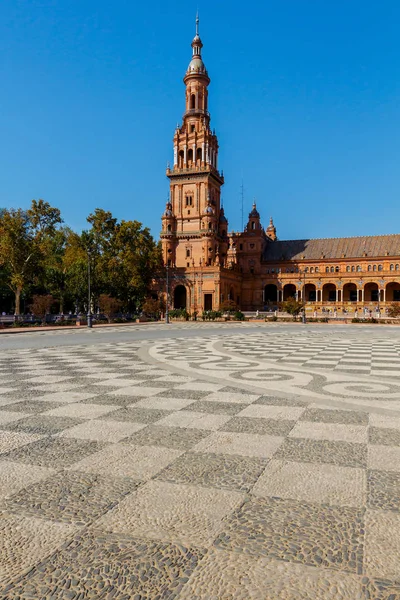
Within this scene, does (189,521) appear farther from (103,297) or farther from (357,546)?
(103,297)

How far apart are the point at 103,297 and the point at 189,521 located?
4370cm

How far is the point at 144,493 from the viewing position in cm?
338

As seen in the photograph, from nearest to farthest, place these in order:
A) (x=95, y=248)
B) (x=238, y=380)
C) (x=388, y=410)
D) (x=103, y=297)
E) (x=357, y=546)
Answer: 1. (x=357, y=546)
2. (x=388, y=410)
3. (x=238, y=380)
4. (x=103, y=297)
5. (x=95, y=248)

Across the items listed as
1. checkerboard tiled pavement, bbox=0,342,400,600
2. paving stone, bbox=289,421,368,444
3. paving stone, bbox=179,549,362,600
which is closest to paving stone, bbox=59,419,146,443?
checkerboard tiled pavement, bbox=0,342,400,600

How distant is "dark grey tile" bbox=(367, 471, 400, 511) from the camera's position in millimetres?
3197

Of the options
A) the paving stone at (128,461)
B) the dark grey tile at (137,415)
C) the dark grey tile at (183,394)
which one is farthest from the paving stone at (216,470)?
the dark grey tile at (183,394)

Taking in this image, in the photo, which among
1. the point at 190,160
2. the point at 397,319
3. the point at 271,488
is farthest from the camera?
the point at 190,160

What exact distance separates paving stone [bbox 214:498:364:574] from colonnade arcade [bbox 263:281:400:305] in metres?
72.3

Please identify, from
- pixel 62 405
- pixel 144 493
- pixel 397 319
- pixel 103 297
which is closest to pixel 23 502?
pixel 144 493

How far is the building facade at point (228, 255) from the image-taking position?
230 ft

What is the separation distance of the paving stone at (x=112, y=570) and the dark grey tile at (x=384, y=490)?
4.69 feet

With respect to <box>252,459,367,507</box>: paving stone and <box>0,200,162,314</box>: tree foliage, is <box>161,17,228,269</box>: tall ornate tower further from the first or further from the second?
<box>252,459,367,507</box>: paving stone

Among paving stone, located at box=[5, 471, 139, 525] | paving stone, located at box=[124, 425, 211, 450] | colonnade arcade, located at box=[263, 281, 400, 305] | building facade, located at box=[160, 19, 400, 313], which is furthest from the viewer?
colonnade arcade, located at box=[263, 281, 400, 305]

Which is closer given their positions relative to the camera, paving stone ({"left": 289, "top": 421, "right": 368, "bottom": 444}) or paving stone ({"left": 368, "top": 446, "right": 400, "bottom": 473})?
paving stone ({"left": 368, "top": 446, "right": 400, "bottom": 473})
